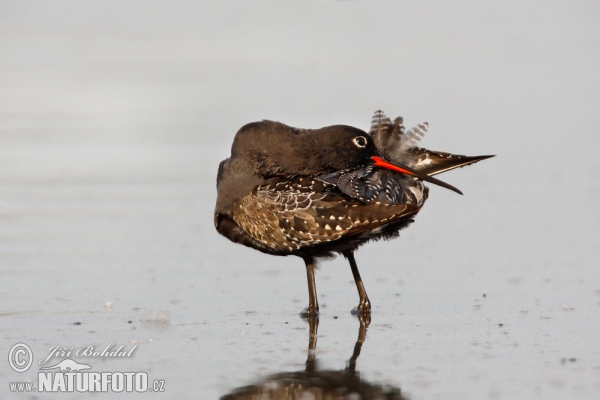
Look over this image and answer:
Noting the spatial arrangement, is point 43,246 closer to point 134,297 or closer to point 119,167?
point 134,297

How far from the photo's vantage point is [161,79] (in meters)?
15.7

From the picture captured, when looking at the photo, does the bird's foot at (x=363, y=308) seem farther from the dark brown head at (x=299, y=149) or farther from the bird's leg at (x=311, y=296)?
the dark brown head at (x=299, y=149)

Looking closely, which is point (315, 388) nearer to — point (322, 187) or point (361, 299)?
point (361, 299)

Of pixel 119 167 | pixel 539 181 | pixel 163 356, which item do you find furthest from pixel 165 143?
pixel 163 356

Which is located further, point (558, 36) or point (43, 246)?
point (558, 36)

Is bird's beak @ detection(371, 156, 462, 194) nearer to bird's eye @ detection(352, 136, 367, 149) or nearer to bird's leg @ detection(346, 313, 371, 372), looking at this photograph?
bird's eye @ detection(352, 136, 367, 149)

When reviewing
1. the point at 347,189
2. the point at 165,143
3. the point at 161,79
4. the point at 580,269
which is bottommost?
the point at 580,269

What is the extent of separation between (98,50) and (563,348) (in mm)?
12559

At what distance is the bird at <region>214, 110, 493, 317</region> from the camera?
23.3 ft

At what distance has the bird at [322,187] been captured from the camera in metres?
7.10

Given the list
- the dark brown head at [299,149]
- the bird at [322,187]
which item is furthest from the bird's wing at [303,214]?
the dark brown head at [299,149]

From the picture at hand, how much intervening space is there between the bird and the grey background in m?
0.52

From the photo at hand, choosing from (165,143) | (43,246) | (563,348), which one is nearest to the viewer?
(563,348)

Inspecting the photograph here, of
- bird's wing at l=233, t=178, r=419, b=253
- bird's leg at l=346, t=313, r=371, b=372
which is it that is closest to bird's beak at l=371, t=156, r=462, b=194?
bird's wing at l=233, t=178, r=419, b=253
